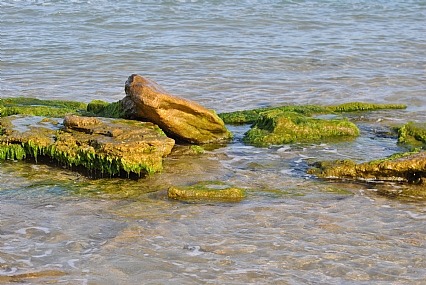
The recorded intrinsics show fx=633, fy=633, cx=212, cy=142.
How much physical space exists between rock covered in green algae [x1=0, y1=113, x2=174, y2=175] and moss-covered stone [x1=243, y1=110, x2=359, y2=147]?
1.44m

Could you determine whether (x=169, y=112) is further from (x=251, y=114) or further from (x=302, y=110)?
(x=302, y=110)

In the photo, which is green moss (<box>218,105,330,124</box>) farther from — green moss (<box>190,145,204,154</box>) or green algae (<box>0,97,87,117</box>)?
green algae (<box>0,97,87,117</box>)

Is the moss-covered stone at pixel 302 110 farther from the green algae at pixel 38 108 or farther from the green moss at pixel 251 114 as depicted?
the green algae at pixel 38 108

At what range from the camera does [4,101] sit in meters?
9.22

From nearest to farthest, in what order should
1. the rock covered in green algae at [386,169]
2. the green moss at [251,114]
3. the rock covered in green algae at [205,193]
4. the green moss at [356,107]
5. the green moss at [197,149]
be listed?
the rock covered in green algae at [205,193] < the rock covered in green algae at [386,169] < the green moss at [197,149] < the green moss at [251,114] < the green moss at [356,107]

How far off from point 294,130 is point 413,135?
1.52m

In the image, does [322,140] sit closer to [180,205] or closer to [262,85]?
[180,205]

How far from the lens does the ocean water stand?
4.68m

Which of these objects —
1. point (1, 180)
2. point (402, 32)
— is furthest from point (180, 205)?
point (402, 32)

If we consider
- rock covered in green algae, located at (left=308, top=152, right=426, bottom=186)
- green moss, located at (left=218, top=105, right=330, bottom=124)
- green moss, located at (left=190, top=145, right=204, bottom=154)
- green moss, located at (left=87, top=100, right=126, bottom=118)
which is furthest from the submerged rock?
green moss, located at (left=87, top=100, right=126, bottom=118)

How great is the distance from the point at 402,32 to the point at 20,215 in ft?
47.9

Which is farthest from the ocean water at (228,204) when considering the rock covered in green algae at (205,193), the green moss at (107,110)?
the green moss at (107,110)

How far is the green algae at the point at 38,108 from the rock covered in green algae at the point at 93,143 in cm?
97

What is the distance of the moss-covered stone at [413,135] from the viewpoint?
Result: 314 inches
